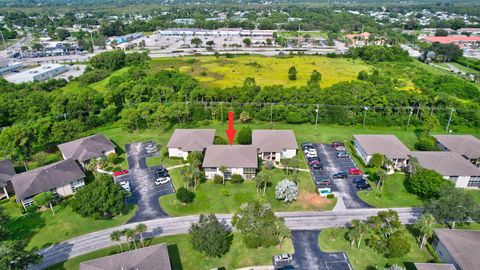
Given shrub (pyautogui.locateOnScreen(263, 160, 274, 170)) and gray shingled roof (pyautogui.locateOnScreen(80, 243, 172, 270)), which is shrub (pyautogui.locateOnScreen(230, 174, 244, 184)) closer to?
shrub (pyautogui.locateOnScreen(263, 160, 274, 170))

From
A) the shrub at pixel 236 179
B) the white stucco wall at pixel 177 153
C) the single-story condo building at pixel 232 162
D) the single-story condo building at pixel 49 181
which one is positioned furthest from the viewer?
the white stucco wall at pixel 177 153

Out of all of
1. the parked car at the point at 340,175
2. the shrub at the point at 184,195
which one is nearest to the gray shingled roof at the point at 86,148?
the shrub at the point at 184,195

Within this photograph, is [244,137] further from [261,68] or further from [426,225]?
[261,68]

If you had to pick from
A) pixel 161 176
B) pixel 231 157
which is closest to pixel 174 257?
pixel 161 176

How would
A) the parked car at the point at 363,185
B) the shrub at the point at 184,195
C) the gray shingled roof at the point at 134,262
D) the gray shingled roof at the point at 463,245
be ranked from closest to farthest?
the gray shingled roof at the point at 134,262 < the gray shingled roof at the point at 463,245 < the shrub at the point at 184,195 < the parked car at the point at 363,185

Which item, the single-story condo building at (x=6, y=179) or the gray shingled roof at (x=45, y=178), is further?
the single-story condo building at (x=6, y=179)

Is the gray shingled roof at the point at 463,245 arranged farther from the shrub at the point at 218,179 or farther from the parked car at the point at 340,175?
the shrub at the point at 218,179
